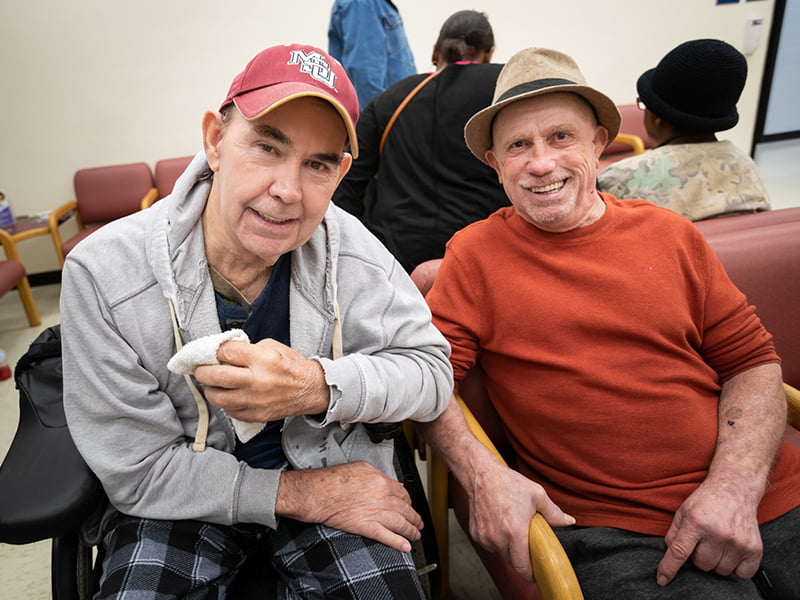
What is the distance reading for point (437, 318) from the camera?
1.33 m

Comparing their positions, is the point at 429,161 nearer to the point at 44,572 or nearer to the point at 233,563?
the point at 233,563

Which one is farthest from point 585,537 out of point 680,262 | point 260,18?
point 260,18

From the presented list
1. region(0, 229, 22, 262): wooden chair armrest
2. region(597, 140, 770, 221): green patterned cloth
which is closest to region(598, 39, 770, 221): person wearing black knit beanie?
region(597, 140, 770, 221): green patterned cloth

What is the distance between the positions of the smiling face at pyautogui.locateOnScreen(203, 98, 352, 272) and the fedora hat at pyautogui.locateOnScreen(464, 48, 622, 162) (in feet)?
1.51

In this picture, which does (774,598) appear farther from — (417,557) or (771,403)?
(417,557)

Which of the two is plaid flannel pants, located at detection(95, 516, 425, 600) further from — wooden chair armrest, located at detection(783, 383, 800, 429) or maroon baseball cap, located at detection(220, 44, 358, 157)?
wooden chair armrest, located at detection(783, 383, 800, 429)

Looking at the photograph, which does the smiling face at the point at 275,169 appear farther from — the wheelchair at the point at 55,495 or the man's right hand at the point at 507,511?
the man's right hand at the point at 507,511

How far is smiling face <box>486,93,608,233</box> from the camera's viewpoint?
126cm

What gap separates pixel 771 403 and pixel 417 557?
87 cm

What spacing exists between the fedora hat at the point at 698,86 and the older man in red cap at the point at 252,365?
1.34 metres

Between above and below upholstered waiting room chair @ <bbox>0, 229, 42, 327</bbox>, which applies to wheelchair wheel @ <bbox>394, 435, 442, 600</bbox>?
above

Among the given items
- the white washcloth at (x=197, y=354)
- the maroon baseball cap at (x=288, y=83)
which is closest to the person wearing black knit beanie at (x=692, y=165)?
the maroon baseball cap at (x=288, y=83)

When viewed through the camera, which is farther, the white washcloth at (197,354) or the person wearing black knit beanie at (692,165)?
the person wearing black knit beanie at (692,165)

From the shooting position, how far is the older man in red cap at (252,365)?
944mm
